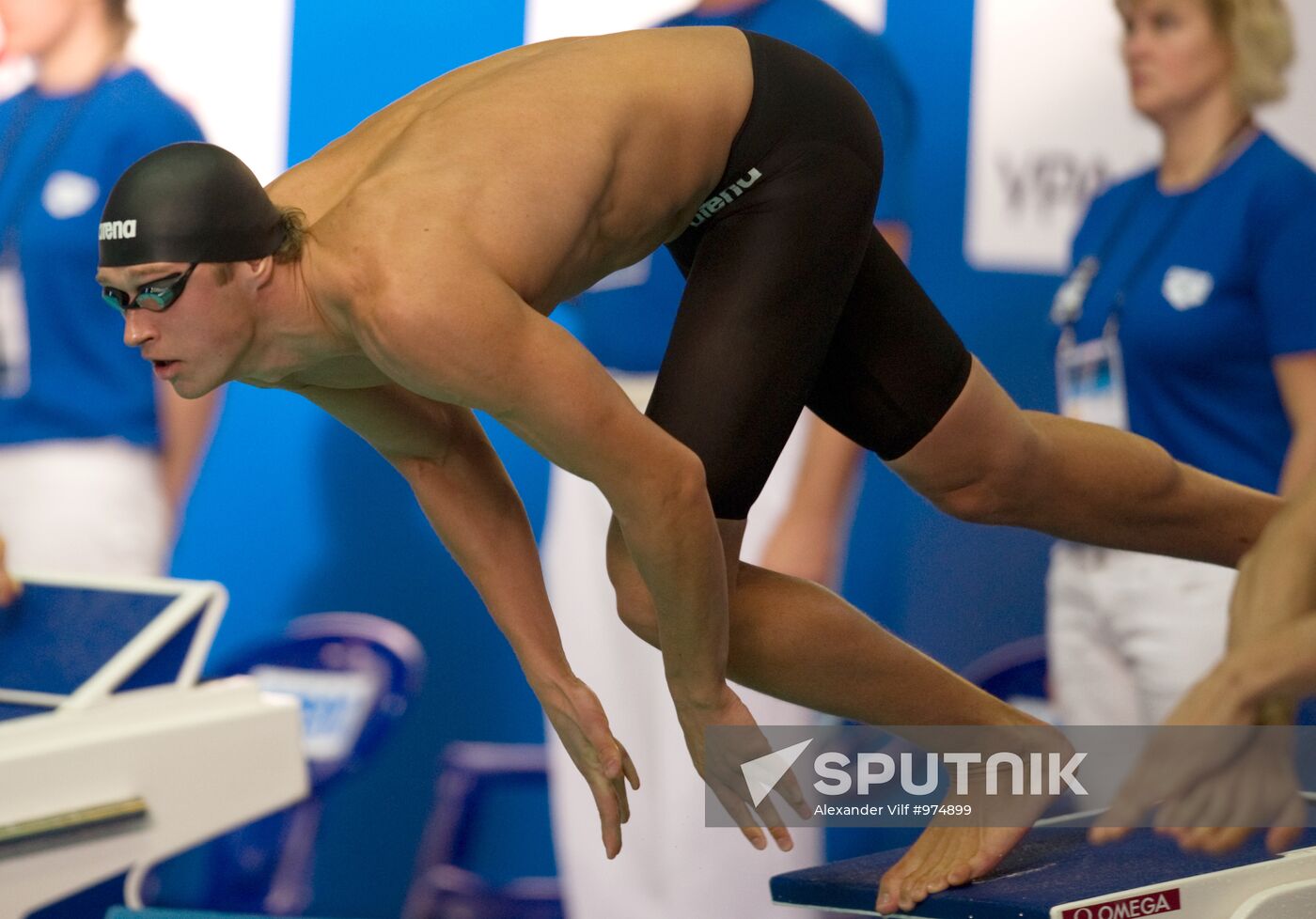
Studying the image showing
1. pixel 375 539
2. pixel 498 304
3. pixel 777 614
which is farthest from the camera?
pixel 375 539

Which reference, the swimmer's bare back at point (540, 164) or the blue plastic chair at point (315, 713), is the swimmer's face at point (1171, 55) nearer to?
the swimmer's bare back at point (540, 164)

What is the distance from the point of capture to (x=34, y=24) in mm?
3861

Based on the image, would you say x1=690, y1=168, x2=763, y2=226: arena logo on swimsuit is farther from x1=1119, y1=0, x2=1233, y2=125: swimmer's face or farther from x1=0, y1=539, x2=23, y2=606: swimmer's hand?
x1=1119, y1=0, x2=1233, y2=125: swimmer's face

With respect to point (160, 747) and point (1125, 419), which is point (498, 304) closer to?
point (160, 747)

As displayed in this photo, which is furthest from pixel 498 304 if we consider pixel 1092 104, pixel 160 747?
pixel 1092 104

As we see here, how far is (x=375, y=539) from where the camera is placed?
12.7 ft

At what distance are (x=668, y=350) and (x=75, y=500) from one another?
92.1 inches

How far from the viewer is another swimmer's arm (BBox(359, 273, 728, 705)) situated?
169cm

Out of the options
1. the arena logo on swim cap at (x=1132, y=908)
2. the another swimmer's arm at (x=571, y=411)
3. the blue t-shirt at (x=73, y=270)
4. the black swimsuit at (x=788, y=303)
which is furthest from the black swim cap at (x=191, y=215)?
the blue t-shirt at (x=73, y=270)

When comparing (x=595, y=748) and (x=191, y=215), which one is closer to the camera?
(x=191, y=215)

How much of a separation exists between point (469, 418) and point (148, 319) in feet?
2.14

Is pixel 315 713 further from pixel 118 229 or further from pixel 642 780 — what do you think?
pixel 118 229

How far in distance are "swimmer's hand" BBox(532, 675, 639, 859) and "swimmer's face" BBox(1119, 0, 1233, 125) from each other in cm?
255

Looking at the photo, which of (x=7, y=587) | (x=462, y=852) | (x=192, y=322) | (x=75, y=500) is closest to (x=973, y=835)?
(x=192, y=322)
